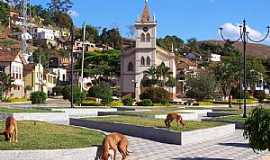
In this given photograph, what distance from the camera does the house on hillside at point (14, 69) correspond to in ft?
212

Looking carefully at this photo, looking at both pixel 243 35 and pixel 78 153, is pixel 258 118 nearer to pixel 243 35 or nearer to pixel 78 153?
pixel 78 153

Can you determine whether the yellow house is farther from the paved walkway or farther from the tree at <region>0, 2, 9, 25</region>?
the paved walkway

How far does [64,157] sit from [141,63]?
207 feet

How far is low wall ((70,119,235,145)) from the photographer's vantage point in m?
18.8

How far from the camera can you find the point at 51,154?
43.0 feet

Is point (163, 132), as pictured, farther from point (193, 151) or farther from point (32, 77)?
point (32, 77)

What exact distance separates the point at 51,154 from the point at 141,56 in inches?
2517

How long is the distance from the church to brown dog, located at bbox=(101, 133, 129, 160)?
6148 centimetres

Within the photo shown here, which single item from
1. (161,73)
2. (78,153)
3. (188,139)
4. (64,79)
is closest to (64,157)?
(78,153)

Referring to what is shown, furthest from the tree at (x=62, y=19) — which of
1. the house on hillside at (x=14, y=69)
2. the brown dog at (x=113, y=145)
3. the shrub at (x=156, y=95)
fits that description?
the brown dog at (x=113, y=145)

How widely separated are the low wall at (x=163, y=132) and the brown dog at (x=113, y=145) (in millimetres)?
5559

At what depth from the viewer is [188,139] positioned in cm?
1897

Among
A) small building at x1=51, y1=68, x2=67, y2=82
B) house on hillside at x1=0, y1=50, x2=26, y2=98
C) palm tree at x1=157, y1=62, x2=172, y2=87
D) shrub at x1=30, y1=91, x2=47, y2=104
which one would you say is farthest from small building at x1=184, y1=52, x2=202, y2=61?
shrub at x1=30, y1=91, x2=47, y2=104

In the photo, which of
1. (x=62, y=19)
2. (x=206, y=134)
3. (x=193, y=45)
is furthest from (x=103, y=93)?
(x=193, y=45)
